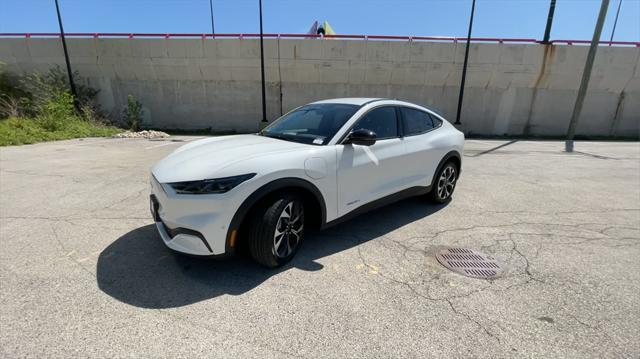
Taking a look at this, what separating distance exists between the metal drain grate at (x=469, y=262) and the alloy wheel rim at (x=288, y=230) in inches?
57.9

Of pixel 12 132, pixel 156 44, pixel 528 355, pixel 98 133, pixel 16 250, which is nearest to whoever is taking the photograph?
pixel 528 355

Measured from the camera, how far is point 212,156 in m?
2.82

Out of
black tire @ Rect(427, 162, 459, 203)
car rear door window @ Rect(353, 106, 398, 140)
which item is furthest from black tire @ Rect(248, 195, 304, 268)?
black tire @ Rect(427, 162, 459, 203)

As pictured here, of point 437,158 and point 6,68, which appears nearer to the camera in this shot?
point 437,158

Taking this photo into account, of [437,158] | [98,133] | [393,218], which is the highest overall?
[437,158]

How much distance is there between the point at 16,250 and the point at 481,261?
15.6 feet

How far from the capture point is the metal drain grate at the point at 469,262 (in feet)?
9.59

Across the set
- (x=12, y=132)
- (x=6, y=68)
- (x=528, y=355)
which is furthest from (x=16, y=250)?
(x=6, y=68)

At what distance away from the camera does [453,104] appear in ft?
56.7

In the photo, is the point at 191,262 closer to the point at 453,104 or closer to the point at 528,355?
the point at 528,355

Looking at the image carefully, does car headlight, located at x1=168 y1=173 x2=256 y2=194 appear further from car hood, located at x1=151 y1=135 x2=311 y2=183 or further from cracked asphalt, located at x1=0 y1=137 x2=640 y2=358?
cracked asphalt, located at x1=0 y1=137 x2=640 y2=358

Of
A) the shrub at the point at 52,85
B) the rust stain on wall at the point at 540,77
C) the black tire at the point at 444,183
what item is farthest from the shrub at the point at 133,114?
the rust stain on wall at the point at 540,77

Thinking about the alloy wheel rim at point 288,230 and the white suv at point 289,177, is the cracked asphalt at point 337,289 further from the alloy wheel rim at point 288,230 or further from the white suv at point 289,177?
the white suv at point 289,177

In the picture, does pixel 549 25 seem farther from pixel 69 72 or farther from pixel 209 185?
pixel 69 72
